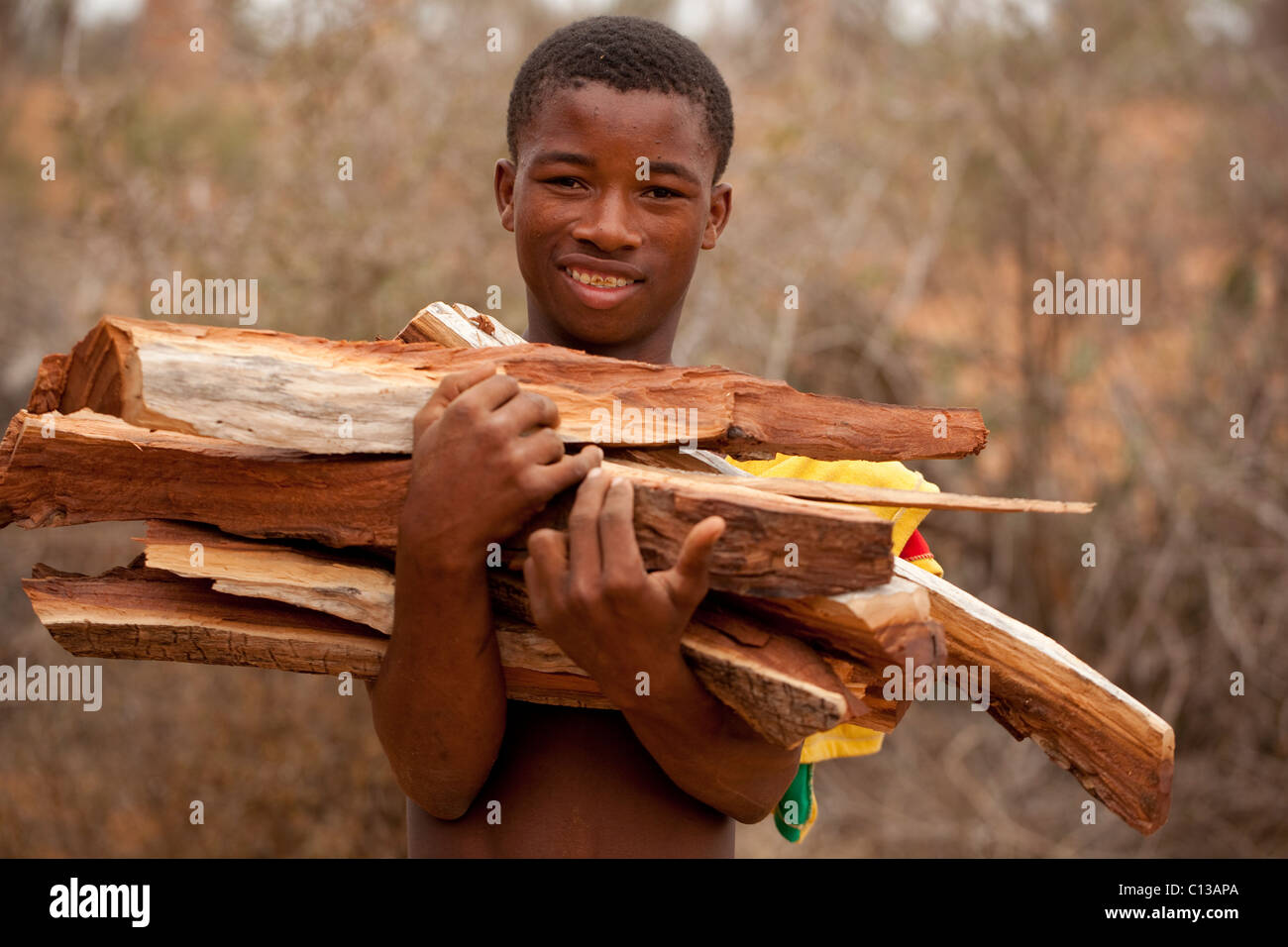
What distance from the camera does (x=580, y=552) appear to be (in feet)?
4.58

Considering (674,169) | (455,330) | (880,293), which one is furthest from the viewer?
(880,293)

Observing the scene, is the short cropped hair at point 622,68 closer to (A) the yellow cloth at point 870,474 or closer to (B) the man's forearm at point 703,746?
(A) the yellow cloth at point 870,474

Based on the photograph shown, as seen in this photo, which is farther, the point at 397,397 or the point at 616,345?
the point at 616,345

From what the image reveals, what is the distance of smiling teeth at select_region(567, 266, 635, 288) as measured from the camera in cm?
189

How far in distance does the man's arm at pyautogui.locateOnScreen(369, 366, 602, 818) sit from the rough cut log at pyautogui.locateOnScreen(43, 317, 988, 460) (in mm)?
75

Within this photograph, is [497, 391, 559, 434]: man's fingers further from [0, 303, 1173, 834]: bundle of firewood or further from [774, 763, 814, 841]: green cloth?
[774, 763, 814, 841]: green cloth

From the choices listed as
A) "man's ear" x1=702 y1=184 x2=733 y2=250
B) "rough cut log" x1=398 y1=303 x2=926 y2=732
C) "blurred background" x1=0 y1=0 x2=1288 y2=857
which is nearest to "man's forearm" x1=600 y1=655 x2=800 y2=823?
"rough cut log" x1=398 y1=303 x2=926 y2=732

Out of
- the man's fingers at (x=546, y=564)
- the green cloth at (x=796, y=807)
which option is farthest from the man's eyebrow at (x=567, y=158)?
the green cloth at (x=796, y=807)

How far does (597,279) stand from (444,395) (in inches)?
19.3

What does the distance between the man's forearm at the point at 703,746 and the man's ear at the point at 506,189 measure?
0.93 metres

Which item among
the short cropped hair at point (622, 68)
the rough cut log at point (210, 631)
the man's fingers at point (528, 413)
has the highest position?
the short cropped hair at point (622, 68)

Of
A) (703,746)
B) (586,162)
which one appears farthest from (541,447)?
(586,162)

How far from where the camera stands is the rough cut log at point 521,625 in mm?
1406

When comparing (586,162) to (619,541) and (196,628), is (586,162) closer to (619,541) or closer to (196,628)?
(619,541)
